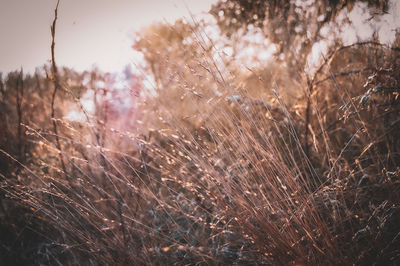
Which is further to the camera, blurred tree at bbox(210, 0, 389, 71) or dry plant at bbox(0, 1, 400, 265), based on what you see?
blurred tree at bbox(210, 0, 389, 71)

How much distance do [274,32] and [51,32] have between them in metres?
2.12

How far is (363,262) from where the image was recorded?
2.81 feet

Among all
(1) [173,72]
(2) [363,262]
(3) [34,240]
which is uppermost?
(1) [173,72]

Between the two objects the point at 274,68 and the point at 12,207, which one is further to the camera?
the point at 274,68

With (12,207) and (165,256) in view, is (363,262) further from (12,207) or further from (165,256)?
(12,207)

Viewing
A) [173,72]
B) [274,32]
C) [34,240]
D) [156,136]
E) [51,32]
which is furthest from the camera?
[156,136]

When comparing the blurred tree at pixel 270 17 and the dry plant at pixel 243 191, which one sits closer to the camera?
the dry plant at pixel 243 191

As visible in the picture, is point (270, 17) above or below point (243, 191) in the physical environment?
→ above

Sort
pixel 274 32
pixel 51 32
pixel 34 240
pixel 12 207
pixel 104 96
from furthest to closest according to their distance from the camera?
pixel 274 32 < pixel 12 207 < pixel 34 240 < pixel 104 96 < pixel 51 32

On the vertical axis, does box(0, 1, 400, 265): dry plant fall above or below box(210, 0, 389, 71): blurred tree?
below

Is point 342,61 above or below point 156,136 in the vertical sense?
below

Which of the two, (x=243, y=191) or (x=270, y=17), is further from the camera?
(x=270, y=17)

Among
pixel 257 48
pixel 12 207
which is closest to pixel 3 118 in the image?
pixel 12 207

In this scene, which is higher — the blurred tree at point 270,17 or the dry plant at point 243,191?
the blurred tree at point 270,17
